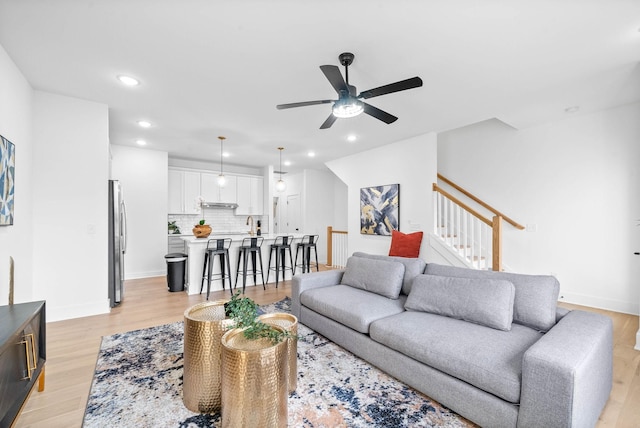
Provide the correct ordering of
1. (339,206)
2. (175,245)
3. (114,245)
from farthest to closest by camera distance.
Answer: (339,206)
(175,245)
(114,245)

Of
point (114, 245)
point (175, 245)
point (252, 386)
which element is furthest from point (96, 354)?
point (175, 245)

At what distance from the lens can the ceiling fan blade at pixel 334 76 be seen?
2176mm

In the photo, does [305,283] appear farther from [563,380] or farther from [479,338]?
[563,380]

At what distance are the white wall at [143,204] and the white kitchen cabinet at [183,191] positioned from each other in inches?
19.0

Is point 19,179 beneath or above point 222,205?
above

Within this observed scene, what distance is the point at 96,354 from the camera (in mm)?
2684

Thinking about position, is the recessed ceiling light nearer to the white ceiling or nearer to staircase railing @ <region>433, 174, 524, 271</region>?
the white ceiling

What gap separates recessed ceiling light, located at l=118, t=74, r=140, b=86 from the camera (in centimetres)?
302

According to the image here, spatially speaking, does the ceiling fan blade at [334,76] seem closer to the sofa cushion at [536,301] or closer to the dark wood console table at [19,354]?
the sofa cushion at [536,301]

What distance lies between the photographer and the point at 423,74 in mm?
2988

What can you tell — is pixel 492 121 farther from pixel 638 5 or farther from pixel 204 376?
pixel 204 376

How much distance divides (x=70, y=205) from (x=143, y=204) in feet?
7.93

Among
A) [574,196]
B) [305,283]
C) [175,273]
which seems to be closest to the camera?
[305,283]

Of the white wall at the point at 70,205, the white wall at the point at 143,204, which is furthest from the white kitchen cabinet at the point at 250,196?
the white wall at the point at 70,205
